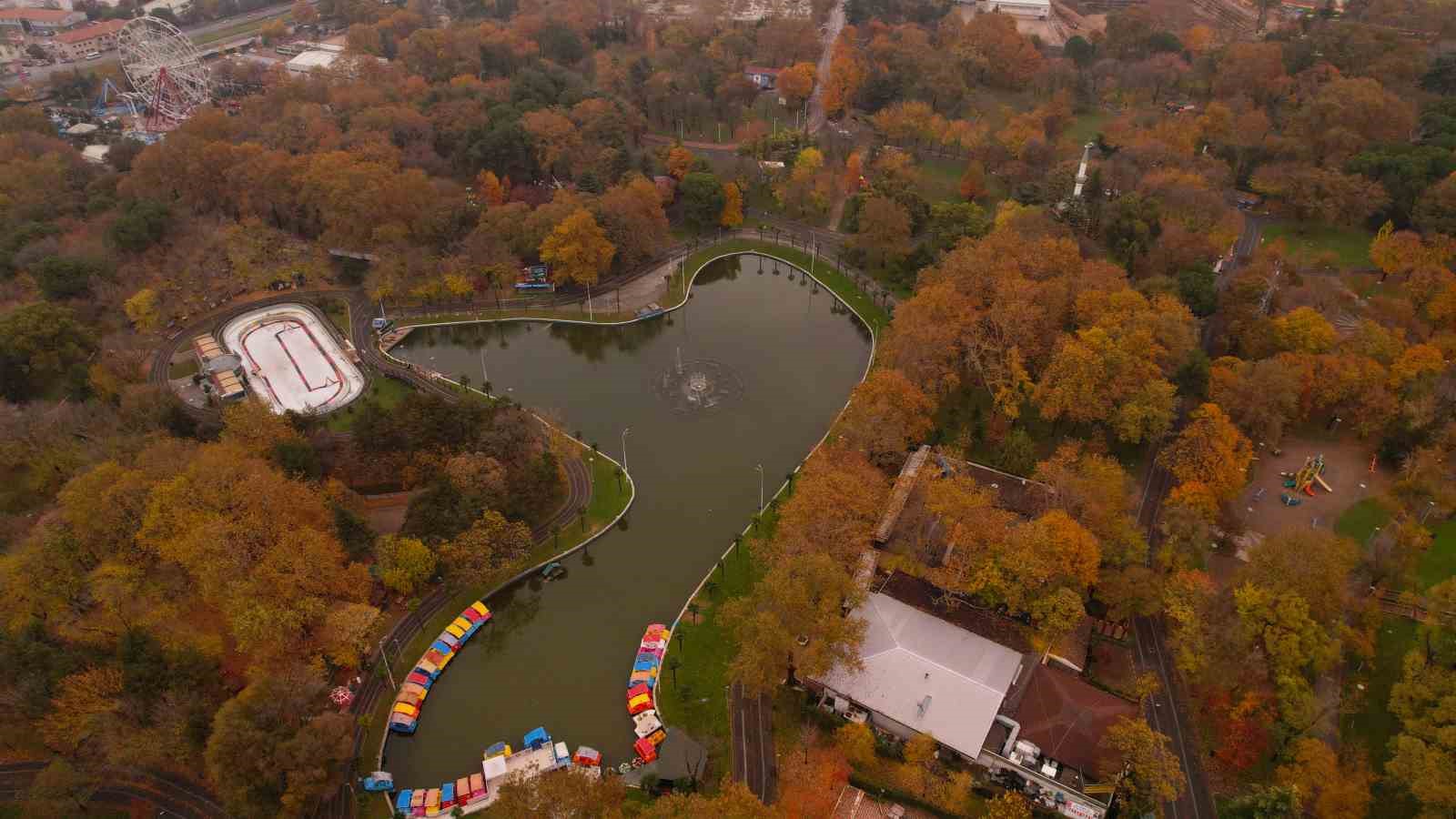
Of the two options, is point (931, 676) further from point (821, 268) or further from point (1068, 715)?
point (821, 268)

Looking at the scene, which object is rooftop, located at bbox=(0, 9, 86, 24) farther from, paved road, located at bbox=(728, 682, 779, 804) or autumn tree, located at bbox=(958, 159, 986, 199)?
paved road, located at bbox=(728, 682, 779, 804)

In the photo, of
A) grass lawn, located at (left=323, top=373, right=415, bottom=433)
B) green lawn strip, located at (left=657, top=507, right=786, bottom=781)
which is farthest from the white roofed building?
grass lawn, located at (left=323, top=373, right=415, bottom=433)

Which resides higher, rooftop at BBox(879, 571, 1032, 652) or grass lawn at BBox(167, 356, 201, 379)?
grass lawn at BBox(167, 356, 201, 379)

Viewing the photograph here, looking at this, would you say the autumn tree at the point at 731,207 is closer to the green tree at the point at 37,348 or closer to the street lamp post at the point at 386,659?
the street lamp post at the point at 386,659

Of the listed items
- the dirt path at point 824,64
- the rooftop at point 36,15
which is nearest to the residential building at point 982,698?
the dirt path at point 824,64

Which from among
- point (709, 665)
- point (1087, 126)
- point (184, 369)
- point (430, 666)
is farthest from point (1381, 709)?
point (184, 369)

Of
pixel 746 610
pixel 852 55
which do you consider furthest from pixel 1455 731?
pixel 852 55
